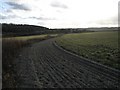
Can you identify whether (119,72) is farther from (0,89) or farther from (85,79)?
(0,89)

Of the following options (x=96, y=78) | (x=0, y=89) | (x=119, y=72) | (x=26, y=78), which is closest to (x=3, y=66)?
(x=26, y=78)

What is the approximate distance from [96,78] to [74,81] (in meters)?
1.16

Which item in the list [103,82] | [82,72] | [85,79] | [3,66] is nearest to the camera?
[103,82]

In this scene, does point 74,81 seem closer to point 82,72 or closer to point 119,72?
point 82,72

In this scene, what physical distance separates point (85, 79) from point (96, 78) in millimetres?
549

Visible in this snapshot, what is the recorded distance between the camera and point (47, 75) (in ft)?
34.3

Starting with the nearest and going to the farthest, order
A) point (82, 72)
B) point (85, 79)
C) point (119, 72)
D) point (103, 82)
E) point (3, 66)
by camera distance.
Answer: point (103, 82) → point (85, 79) → point (119, 72) → point (82, 72) → point (3, 66)

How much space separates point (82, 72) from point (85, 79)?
151 cm

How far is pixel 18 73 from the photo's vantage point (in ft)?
36.8

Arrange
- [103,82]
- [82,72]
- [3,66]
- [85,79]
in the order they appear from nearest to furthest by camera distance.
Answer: [103,82] → [85,79] → [82,72] → [3,66]

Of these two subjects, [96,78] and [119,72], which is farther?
[119,72]

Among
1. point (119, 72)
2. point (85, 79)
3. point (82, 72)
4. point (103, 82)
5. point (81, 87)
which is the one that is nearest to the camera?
point (81, 87)

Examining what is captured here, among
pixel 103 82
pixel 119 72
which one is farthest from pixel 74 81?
pixel 119 72

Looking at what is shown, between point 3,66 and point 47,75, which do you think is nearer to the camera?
point 47,75
